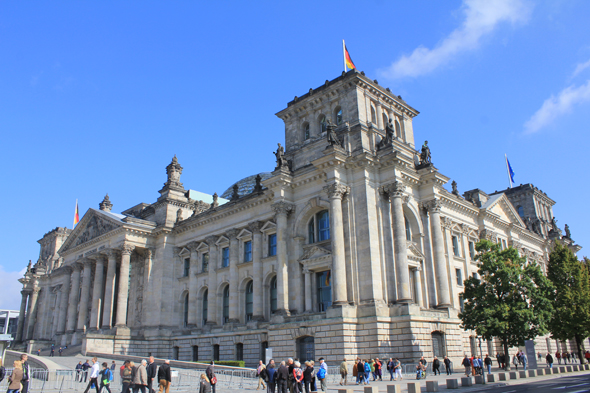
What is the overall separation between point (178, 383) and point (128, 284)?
3097 centimetres

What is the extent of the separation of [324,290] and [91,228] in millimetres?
35156

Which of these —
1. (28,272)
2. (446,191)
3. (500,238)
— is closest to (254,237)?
(446,191)

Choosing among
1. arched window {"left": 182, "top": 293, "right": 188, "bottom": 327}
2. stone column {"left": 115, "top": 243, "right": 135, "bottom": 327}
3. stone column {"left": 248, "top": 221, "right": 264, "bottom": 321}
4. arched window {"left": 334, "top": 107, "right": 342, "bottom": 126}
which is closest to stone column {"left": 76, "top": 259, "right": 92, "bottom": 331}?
stone column {"left": 115, "top": 243, "right": 135, "bottom": 327}

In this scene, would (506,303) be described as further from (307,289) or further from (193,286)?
(193,286)

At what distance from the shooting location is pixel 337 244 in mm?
35344

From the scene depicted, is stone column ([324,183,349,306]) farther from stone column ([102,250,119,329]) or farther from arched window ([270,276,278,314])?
stone column ([102,250,119,329])

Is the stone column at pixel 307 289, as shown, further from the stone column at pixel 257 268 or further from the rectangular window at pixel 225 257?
the rectangular window at pixel 225 257

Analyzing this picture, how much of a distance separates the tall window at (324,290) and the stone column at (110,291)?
2625 cm

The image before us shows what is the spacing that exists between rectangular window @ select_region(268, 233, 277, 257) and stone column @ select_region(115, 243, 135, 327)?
58.2ft

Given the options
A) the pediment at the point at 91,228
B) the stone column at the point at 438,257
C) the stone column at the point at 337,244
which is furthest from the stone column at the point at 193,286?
the stone column at the point at 438,257

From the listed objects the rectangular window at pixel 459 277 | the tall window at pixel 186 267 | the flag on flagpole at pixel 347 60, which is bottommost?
the rectangular window at pixel 459 277

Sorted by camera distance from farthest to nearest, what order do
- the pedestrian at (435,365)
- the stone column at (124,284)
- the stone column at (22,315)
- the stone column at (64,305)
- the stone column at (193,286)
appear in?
1. the stone column at (22,315)
2. the stone column at (64,305)
3. the stone column at (124,284)
4. the stone column at (193,286)
5. the pedestrian at (435,365)

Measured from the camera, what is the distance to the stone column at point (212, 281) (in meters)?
47.4

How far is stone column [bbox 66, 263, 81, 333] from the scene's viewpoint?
59.1m
